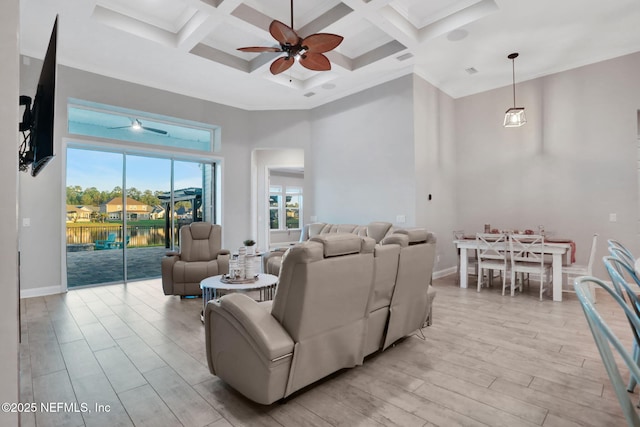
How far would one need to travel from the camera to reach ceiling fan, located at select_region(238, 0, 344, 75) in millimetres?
3262

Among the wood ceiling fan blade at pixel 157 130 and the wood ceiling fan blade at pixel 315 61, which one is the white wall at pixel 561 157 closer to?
the wood ceiling fan blade at pixel 315 61

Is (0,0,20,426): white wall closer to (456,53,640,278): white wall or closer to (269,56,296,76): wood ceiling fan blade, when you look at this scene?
(269,56,296,76): wood ceiling fan blade

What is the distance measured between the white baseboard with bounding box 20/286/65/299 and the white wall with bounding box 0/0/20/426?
4.87 meters

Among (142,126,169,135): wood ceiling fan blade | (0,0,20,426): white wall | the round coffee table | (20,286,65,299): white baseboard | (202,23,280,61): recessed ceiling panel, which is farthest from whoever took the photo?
(142,126,169,135): wood ceiling fan blade

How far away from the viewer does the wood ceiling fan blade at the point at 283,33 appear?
313 cm

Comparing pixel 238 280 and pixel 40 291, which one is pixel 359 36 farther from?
pixel 40 291

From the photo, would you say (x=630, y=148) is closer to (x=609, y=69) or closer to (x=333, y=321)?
(x=609, y=69)

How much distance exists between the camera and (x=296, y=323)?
6.25ft

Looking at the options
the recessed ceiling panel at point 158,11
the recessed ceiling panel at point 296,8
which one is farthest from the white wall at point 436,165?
the recessed ceiling panel at point 158,11

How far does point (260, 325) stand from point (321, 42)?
299 cm

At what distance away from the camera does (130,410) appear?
1994 mm

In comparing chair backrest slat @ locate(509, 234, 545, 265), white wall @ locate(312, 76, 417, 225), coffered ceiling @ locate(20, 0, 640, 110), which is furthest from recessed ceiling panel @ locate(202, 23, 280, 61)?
chair backrest slat @ locate(509, 234, 545, 265)

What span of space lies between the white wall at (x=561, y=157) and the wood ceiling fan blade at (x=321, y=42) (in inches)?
168

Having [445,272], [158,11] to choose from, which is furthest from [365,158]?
[158,11]
